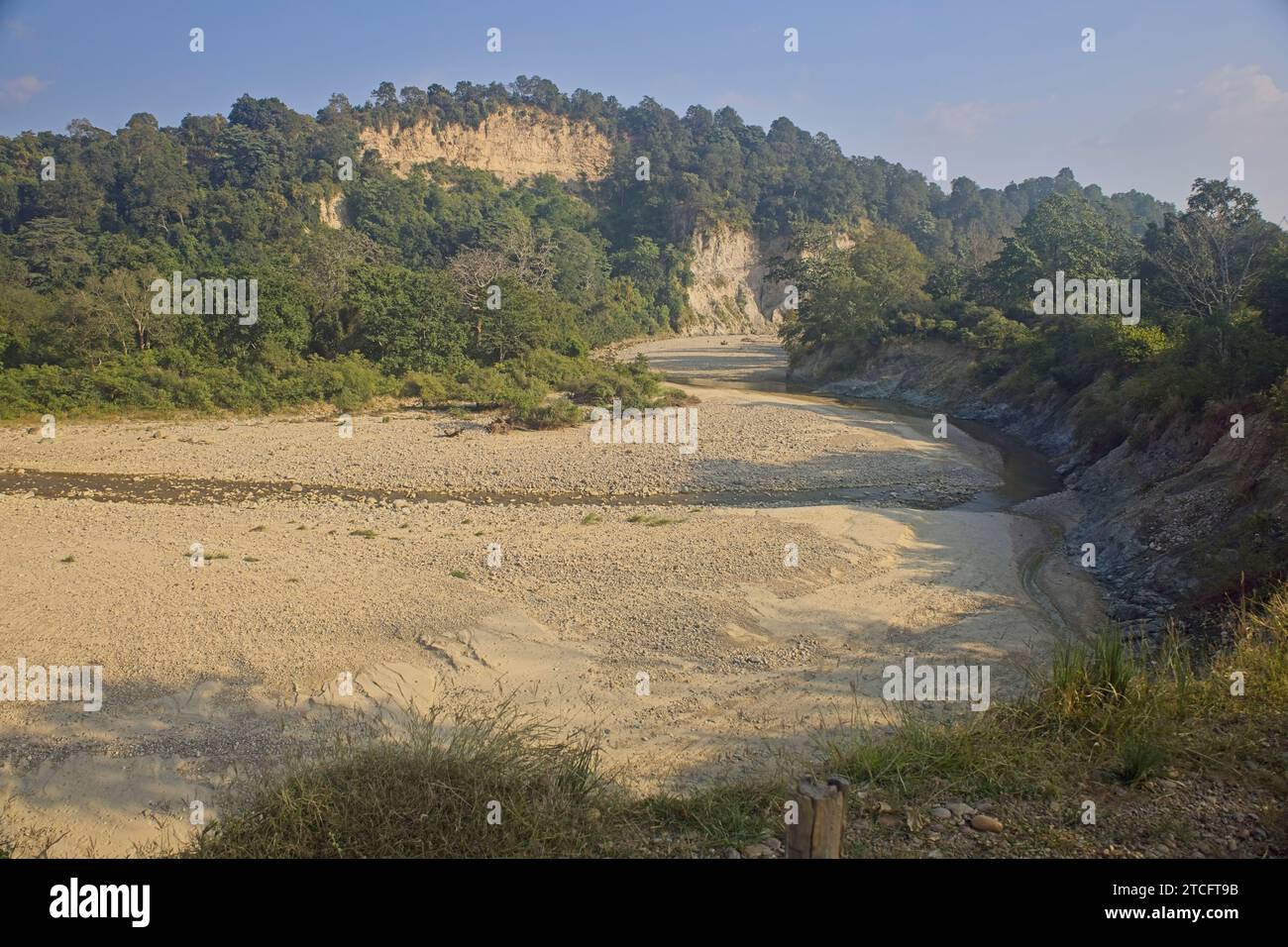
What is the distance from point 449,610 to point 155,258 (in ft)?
139

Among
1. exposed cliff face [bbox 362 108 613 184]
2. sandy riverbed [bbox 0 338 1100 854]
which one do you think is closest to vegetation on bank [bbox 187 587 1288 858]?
sandy riverbed [bbox 0 338 1100 854]

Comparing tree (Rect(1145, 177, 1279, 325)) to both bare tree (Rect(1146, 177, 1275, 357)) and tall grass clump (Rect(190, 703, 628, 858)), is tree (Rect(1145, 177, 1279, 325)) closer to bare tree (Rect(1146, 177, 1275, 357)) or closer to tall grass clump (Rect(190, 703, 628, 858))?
bare tree (Rect(1146, 177, 1275, 357))

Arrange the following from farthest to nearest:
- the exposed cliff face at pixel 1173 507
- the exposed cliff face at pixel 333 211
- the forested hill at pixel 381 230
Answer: the exposed cliff face at pixel 333 211
the forested hill at pixel 381 230
the exposed cliff face at pixel 1173 507

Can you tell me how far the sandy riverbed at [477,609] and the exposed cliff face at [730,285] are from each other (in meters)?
57.8

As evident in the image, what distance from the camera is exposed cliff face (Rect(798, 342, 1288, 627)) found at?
12562mm

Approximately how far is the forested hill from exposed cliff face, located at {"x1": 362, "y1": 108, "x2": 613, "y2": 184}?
44cm

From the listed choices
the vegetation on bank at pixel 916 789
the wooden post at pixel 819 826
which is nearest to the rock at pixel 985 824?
the vegetation on bank at pixel 916 789

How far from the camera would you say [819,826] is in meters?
3.86

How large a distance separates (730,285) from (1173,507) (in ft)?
228

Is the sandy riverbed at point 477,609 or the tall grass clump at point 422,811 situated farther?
the sandy riverbed at point 477,609

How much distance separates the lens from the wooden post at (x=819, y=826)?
151 inches

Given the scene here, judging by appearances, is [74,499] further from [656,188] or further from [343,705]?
[656,188]

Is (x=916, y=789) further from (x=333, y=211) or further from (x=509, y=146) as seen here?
(x=509, y=146)

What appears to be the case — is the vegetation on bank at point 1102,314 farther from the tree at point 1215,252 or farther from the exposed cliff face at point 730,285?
the exposed cliff face at point 730,285
